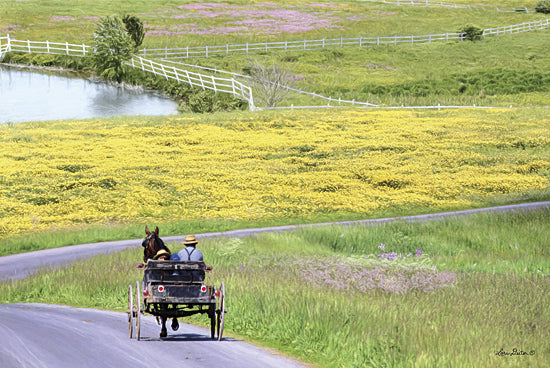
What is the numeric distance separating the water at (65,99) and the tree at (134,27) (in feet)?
24.2

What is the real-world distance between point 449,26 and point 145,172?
7319 cm

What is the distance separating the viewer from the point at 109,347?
10.2 meters

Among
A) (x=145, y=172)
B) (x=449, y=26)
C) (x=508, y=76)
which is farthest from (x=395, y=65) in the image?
(x=145, y=172)

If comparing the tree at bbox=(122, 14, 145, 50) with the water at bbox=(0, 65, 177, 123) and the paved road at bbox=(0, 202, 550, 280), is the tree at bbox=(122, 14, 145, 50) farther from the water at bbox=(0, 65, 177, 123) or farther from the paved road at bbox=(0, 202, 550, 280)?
the paved road at bbox=(0, 202, 550, 280)

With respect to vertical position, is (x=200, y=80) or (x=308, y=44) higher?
(x=308, y=44)

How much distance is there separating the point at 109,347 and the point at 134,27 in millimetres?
59542

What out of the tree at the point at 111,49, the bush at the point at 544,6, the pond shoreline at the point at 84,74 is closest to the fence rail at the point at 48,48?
the pond shoreline at the point at 84,74

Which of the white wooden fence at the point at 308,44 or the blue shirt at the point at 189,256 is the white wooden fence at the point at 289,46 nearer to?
the white wooden fence at the point at 308,44

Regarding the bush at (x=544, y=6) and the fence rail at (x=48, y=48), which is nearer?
the fence rail at (x=48, y=48)

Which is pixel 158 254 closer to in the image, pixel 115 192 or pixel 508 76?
pixel 115 192

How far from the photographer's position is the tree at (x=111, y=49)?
60000mm

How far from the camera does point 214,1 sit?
107000 mm
